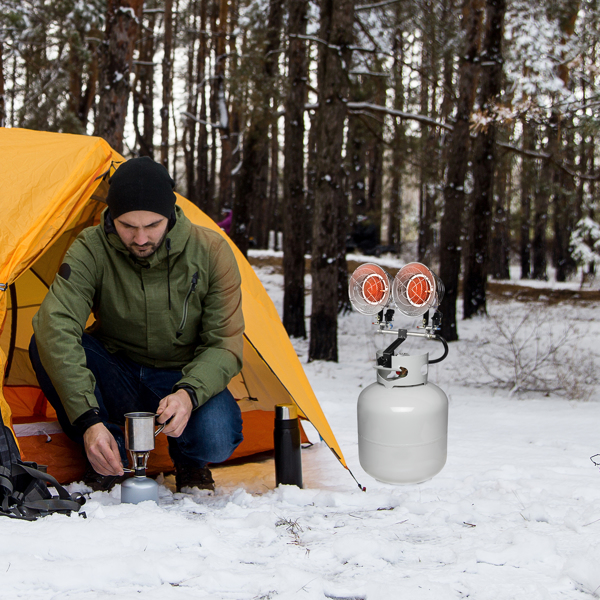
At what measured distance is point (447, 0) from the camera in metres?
9.41

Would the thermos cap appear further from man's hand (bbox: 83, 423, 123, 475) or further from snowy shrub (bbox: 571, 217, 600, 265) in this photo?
snowy shrub (bbox: 571, 217, 600, 265)

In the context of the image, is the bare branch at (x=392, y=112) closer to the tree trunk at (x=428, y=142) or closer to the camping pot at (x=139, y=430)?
the tree trunk at (x=428, y=142)

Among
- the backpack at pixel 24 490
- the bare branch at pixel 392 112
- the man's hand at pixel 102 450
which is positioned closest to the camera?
the backpack at pixel 24 490

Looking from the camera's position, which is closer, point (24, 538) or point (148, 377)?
point (24, 538)

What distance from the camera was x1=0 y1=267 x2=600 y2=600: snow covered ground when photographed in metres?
1.65

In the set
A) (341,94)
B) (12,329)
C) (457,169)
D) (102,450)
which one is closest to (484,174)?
(457,169)

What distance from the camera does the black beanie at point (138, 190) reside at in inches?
90.7

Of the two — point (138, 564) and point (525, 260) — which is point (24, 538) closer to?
point (138, 564)

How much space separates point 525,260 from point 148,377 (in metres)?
18.5

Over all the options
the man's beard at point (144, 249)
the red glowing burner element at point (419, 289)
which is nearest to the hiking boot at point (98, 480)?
the man's beard at point (144, 249)

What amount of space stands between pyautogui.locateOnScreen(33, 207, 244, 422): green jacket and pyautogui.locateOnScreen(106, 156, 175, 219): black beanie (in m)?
0.14

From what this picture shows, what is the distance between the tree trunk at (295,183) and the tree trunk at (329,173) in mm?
1066

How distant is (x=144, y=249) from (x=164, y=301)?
0.76ft

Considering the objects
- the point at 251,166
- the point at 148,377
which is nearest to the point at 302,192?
the point at 251,166
